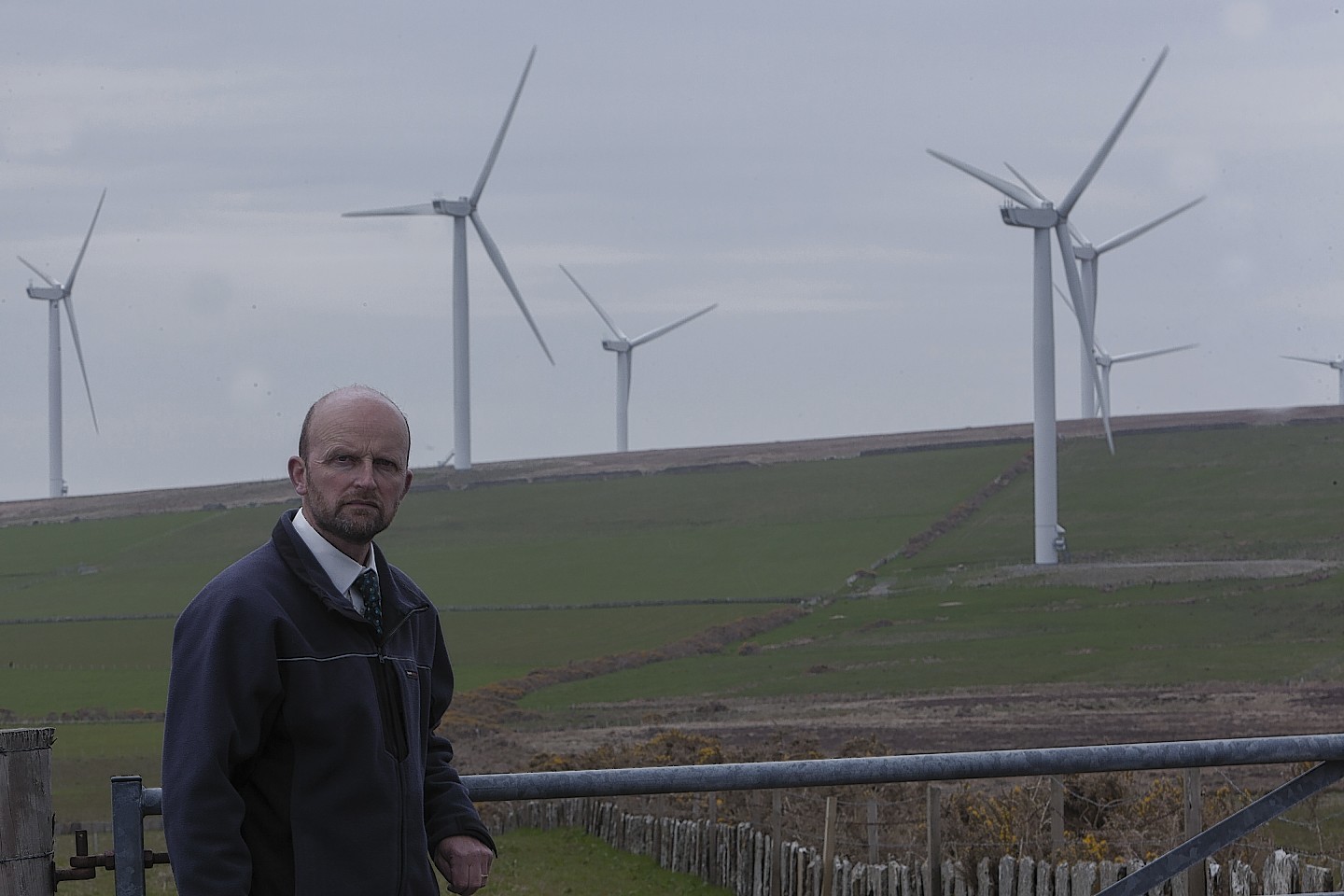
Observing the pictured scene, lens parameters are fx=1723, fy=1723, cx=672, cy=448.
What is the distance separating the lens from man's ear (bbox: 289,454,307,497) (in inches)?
153

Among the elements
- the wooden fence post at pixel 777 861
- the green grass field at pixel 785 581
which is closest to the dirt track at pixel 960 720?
the green grass field at pixel 785 581

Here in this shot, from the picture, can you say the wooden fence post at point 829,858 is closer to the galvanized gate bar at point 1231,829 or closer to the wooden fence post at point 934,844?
the wooden fence post at point 934,844

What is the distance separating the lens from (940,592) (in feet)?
188

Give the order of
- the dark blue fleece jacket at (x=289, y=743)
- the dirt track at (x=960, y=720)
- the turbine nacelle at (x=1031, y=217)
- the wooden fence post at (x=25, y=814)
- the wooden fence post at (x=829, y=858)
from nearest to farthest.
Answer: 1. the dark blue fleece jacket at (x=289, y=743)
2. the wooden fence post at (x=25, y=814)
3. the wooden fence post at (x=829, y=858)
4. the dirt track at (x=960, y=720)
5. the turbine nacelle at (x=1031, y=217)

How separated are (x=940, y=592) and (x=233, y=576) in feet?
180

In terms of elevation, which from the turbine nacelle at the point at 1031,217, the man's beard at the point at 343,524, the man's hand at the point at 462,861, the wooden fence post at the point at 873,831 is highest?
the turbine nacelle at the point at 1031,217

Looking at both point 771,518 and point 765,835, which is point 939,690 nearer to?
point 765,835

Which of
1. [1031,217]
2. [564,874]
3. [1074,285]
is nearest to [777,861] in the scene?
[564,874]

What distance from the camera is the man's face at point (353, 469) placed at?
12.5 feet

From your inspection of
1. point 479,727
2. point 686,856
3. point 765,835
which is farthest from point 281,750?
point 479,727

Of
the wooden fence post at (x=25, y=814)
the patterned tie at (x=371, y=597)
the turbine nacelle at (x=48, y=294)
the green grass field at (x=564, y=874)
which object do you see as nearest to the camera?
the wooden fence post at (x=25, y=814)

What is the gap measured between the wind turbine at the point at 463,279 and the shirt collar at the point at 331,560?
62.2m

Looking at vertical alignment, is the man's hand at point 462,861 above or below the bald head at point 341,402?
below

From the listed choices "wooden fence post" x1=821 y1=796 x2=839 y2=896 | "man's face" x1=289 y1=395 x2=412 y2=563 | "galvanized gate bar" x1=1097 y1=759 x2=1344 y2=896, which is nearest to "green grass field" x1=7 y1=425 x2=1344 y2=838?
"wooden fence post" x1=821 y1=796 x2=839 y2=896
